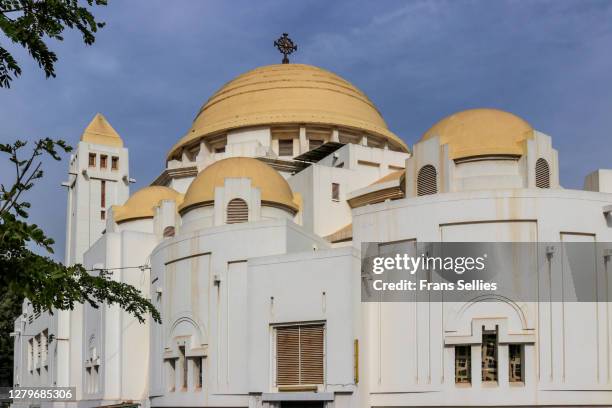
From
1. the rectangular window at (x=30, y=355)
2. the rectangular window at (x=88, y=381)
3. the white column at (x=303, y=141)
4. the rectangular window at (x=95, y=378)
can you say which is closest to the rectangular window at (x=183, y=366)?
the rectangular window at (x=95, y=378)

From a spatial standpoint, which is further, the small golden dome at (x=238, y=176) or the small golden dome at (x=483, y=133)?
the small golden dome at (x=238, y=176)

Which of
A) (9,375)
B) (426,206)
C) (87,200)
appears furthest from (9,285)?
(9,375)

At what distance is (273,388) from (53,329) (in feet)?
70.0

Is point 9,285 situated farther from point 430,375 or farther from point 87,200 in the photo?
point 87,200

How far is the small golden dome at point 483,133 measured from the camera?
1169 inches

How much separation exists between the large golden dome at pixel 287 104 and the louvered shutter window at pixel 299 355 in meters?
18.2

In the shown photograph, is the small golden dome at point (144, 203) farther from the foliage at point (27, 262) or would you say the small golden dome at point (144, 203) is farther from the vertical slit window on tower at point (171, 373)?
the foliage at point (27, 262)

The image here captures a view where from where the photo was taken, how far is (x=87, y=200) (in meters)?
48.6

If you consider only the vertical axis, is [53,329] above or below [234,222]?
below

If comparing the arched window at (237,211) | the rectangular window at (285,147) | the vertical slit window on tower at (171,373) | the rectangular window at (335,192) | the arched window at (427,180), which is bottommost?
the vertical slit window on tower at (171,373)

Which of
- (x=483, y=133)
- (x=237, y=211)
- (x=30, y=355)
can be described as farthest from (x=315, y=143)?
(x=30, y=355)

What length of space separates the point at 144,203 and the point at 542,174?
17.8 m

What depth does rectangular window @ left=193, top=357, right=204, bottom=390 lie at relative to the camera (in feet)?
99.9

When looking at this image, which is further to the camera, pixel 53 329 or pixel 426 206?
pixel 53 329
